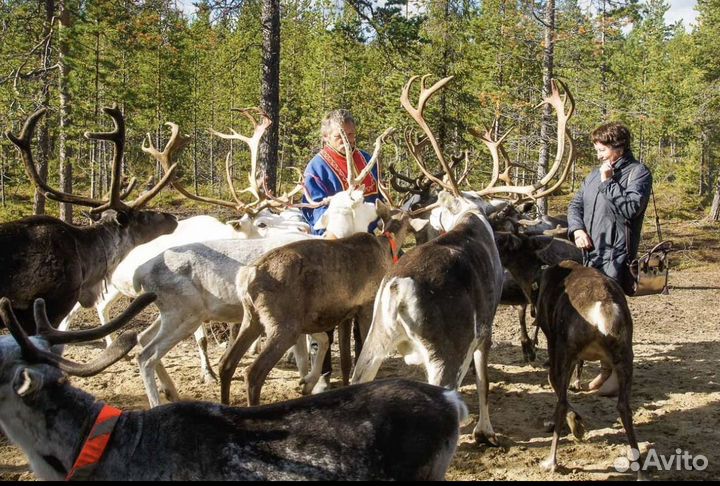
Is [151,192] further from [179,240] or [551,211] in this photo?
[551,211]

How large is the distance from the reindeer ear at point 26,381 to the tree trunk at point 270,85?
27.1 feet

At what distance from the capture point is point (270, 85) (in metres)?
11.1

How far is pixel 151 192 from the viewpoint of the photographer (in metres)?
6.84

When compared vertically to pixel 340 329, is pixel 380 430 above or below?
above

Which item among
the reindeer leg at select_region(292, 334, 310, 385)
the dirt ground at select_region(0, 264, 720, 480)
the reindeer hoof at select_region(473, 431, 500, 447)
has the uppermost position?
the reindeer leg at select_region(292, 334, 310, 385)

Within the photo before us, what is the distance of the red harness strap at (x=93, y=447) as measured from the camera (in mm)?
2742

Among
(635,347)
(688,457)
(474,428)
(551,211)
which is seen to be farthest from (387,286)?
(551,211)

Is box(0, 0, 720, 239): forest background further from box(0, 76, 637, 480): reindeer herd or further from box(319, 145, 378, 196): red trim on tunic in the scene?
box(0, 76, 637, 480): reindeer herd

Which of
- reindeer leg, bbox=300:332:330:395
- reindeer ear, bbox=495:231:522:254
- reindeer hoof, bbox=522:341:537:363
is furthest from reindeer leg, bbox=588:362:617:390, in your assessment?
reindeer leg, bbox=300:332:330:395

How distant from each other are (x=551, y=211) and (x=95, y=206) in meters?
25.6

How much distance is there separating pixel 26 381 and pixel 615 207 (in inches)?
206

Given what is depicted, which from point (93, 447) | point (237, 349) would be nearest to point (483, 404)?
point (237, 349)

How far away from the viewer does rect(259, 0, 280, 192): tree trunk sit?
11.0 meters

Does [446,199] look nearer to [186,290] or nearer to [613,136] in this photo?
[613,136]
